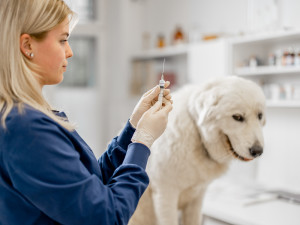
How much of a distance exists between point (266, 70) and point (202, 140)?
0.92 m

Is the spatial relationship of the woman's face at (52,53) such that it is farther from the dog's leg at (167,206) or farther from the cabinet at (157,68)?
the cabinet at (157,68)

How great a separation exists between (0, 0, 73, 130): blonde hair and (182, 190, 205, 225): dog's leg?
97 cm

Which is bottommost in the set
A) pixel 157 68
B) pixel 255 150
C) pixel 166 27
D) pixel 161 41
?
pixel 255 150

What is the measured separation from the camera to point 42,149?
0.69 meters

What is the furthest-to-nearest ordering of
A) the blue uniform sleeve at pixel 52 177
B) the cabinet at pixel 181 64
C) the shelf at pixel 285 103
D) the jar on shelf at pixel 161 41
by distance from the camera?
the jar on shelf at pixel 161 41
the cabinet at pixel 181 64
the shelf at pixel 285 103
the blue uniform sleeve at pixel 52 177

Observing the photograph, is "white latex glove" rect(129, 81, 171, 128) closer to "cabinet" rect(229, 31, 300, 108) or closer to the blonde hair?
A: the blonde hair

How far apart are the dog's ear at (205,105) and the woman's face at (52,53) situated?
69 cm

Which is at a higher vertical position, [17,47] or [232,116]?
[17,47]

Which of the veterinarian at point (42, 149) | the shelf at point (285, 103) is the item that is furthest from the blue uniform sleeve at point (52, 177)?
the shelf at point (285, 103)

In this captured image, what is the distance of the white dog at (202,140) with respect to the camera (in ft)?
4.50

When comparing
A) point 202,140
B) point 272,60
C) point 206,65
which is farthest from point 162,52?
point 202,140

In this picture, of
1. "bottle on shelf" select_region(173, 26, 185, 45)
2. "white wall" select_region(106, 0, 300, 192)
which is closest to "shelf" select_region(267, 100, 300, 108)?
"white wall" select_region(106, 0, 300, 192)

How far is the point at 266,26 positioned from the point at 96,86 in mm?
2090

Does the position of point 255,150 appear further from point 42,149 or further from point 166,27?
point 166,27
